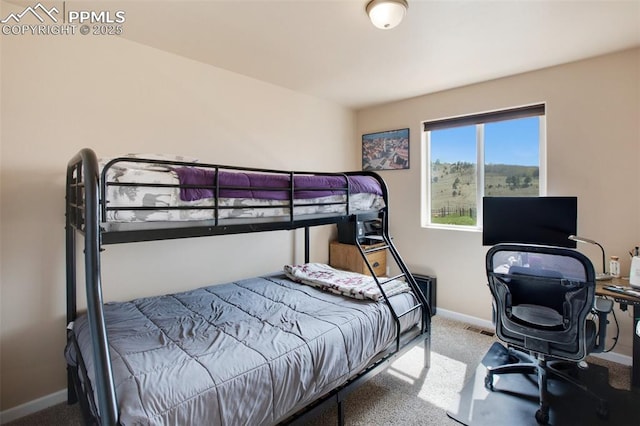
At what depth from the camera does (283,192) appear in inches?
75.4

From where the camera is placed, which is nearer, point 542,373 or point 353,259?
point 542,373

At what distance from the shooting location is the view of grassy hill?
304 cm

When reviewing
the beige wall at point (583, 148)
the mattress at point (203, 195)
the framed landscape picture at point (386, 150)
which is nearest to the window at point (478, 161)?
the beige wall at point (583, 148)

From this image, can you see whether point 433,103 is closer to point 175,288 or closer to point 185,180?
point 185,180

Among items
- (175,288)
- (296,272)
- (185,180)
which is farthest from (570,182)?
(175,288)

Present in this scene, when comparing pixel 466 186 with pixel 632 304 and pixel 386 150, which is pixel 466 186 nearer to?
pixel 386 150

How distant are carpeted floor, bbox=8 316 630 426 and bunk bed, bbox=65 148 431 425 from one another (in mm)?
197

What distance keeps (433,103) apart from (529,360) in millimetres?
2601

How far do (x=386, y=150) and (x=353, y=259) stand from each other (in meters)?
1.41

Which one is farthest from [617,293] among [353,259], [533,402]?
[353,259]

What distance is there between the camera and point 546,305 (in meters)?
2.07

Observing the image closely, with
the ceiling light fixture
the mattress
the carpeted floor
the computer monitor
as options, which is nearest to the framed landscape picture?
the computer monitor

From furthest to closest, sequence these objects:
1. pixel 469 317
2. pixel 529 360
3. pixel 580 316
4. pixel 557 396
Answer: pixel 469 317 < pixel 529 360 < pixel 557 396 < pixel 580 316

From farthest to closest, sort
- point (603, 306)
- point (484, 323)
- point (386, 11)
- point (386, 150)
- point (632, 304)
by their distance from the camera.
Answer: point (386, 150)
point (484, 323)
point (632, 304)
point (603, 306)
point (386, 11)
